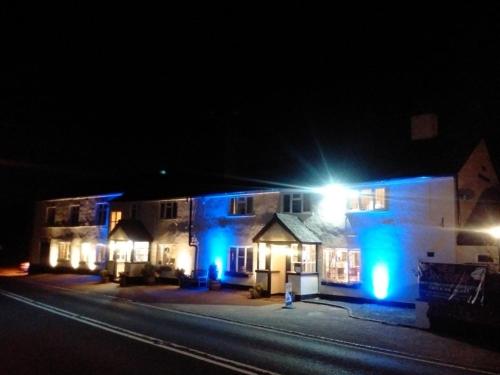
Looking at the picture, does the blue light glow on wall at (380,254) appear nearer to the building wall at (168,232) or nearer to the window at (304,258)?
the window at (304,258)

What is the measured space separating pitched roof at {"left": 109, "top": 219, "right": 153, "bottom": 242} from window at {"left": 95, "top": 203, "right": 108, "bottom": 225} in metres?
4.04

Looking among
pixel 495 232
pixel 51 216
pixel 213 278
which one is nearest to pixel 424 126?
pixel 495 232

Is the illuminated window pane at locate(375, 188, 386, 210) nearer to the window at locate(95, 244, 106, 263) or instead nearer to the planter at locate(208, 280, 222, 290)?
the planter at locate(208, 280, 222, 290)

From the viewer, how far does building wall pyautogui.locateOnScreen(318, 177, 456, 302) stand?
730 inches

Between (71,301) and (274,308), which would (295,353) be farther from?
(71,301)

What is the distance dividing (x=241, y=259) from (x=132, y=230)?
29.2ft

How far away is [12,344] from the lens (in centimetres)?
1100

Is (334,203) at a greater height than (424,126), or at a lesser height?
lesser

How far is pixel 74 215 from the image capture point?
3825 centimetres

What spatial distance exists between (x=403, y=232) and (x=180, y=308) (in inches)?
387

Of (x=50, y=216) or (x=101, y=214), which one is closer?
(x=101, y=214)

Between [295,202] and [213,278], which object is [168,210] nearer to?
[213,278]

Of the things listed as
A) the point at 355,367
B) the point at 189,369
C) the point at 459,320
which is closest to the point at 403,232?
the point at 459,320

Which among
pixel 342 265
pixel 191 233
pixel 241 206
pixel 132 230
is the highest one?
pixel 241 206
